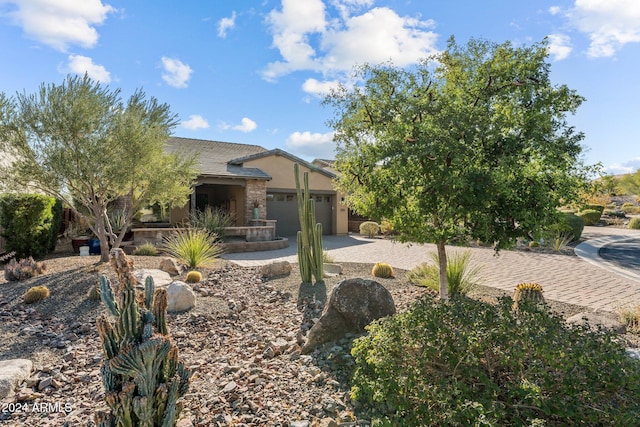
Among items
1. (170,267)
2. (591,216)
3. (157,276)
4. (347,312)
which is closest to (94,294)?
(157,276)

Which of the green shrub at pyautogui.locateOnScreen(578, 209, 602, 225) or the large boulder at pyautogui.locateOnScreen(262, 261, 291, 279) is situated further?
the green shrub at pyautogui.locateOnScreen(578, 209, 602, 225)

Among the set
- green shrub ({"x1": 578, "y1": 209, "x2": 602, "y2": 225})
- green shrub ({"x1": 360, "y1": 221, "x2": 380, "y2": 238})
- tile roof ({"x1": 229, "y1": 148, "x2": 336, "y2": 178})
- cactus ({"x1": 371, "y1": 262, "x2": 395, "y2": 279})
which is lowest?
cactus ({"x1": 371, "y1": 262, "x2": 395, "y2": 279})

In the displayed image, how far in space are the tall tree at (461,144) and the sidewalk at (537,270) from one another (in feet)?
3.10

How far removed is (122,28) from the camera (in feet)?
24.6

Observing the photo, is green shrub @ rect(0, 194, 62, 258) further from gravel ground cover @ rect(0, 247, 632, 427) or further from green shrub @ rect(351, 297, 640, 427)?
green shrub @ rect(351, 297, 640, 427)

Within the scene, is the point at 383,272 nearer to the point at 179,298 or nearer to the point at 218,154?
the point at 179,298

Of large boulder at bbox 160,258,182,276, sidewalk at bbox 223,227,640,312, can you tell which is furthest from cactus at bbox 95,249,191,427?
large boulder at bbox 160,258,182,276

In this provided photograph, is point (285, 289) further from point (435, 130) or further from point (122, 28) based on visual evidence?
point (122, 28)

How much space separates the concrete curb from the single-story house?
9.60m

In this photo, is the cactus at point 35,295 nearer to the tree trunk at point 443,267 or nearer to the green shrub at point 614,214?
the tree trunk at point 443,267

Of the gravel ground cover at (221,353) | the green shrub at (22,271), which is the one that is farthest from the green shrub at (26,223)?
the gravel ground cover at (221,353)

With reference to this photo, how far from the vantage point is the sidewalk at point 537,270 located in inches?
273

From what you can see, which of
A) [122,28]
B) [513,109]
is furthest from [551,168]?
[122,28]

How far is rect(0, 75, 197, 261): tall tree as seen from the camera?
337 inches
